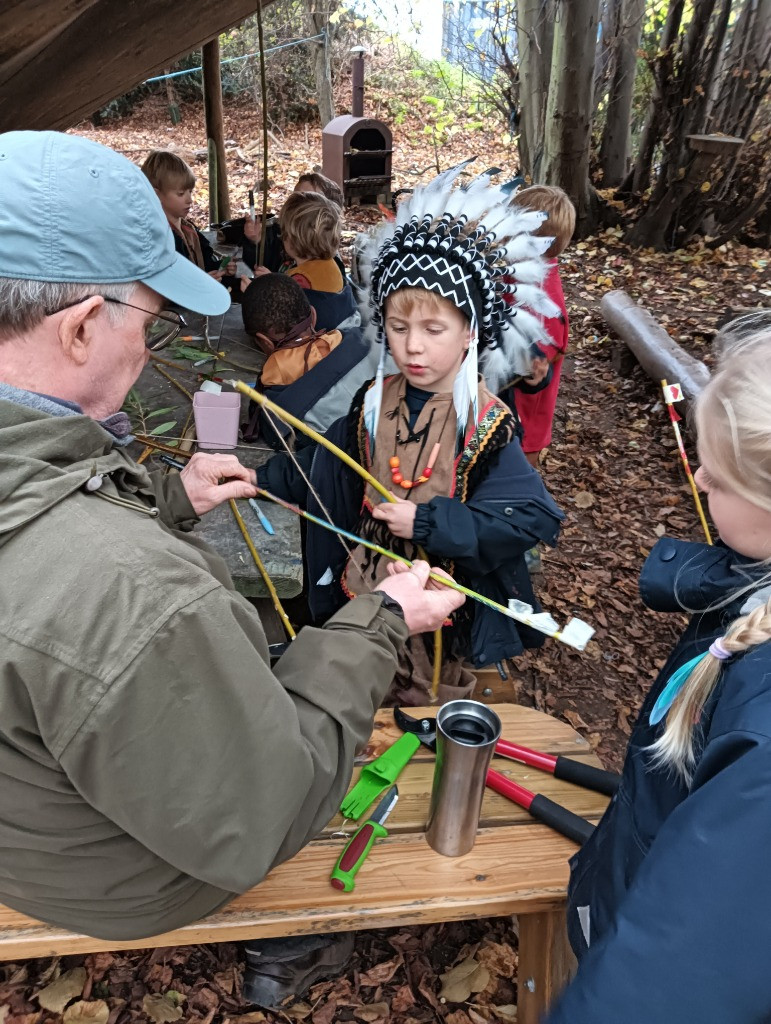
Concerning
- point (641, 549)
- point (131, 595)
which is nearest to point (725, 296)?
point (641, 549)

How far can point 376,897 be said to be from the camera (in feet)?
6.30

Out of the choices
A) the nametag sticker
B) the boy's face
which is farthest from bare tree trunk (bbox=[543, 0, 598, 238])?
the nametag sticker

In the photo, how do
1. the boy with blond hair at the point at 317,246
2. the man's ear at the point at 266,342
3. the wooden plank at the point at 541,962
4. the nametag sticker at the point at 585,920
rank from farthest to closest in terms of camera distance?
the boy with blond hair at the point at 317,246
the man's ear at the point at 266,342
the wooden plank at the point at 541,962
the nametag sticker at the point at 585,920

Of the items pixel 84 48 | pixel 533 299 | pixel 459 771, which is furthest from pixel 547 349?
pixel 459 771

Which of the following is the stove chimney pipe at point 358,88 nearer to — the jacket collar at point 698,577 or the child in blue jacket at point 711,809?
the jacket collar at point 698,577

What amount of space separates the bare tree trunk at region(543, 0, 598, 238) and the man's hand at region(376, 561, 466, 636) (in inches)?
383

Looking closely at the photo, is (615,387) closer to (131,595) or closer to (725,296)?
(725,296)

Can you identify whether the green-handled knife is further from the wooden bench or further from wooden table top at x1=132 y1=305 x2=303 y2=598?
wooden table top at x1=132 y1=305 x2=303 y2=598

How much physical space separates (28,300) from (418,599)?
1171 millimetres

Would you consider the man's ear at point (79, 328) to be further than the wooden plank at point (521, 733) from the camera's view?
No

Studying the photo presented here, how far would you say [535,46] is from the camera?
9852mm

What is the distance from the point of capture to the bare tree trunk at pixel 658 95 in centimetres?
979

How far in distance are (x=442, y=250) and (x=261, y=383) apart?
1.85m

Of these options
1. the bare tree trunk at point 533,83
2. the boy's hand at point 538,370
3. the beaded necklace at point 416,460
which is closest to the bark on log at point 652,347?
the boy's hand at point 538,370
